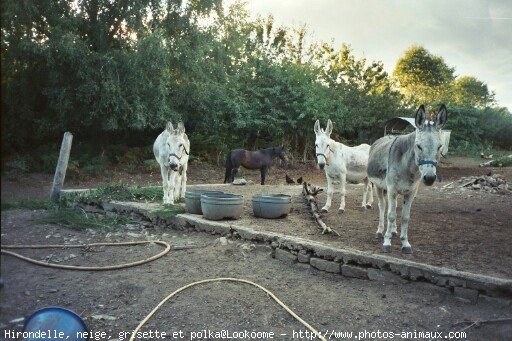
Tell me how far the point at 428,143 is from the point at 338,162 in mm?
3558

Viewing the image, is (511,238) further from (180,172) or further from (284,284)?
(180,172)

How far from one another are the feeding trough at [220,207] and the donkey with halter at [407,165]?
230 centimetres

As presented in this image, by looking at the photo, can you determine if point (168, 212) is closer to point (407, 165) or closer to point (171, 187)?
point (171, 187)

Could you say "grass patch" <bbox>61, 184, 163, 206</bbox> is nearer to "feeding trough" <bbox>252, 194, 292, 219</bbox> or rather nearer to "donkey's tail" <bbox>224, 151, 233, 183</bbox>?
"feeding trough" <bbox>252, 194, 292, 219</bbox>

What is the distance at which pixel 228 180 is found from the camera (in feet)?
43.0

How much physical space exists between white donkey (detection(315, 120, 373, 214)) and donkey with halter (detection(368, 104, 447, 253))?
160 centimetres

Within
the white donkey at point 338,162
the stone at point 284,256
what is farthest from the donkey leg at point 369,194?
the stone at point 284,256

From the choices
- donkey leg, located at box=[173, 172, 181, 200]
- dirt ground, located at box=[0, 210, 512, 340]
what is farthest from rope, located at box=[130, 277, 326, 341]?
donkey leg, located at box=[173, 172, 181, 200]

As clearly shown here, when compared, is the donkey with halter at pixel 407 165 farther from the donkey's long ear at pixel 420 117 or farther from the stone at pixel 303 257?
the stone at pixel 303 257

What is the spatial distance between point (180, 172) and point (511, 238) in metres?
6.26

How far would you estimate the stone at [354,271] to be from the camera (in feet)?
13.8

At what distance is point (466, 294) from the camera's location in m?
3.61

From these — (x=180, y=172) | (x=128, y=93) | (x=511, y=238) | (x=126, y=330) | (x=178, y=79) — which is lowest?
(x=126, y=330)

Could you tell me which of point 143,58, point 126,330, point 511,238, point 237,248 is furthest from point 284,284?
point 143,58
